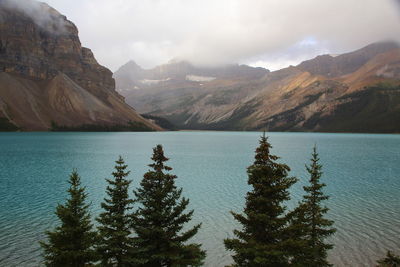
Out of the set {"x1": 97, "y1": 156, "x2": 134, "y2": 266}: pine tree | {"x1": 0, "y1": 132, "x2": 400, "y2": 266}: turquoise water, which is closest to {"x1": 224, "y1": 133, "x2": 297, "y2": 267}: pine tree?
{"x1": 97, "y1": 156, "x2": 134, "y2": 266}: pine tree

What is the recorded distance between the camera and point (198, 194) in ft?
174

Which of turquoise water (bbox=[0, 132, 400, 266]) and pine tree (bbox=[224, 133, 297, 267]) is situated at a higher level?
pine tree (bbox=[224, 133, 297, 267])

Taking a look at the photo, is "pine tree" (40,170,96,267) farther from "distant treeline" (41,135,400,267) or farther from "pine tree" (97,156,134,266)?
"pine tree" (97,156,134,266)

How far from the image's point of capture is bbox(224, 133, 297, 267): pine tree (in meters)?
17.6

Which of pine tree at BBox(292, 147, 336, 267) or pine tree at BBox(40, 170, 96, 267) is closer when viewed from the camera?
pine tree at BBox(40, 170, 96, 267)

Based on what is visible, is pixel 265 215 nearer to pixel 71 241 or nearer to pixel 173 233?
pixel 173 233

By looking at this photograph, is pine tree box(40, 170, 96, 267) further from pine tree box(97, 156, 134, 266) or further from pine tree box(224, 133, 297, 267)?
pine tree box(224, 133, 297, 267)

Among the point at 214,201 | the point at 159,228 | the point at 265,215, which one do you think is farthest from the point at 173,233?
the point at 214,201

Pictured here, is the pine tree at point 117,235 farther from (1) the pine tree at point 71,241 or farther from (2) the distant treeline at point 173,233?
(1) the pine tree at point 71,241

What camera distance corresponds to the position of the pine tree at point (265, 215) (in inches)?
693

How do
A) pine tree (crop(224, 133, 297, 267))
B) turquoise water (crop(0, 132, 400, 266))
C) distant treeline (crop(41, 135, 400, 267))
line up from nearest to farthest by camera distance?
pine tree (crop(224, 133, 297, 267)), distant treeline (crop(41, 135, 400, 267)), turquoise water (crop(0, 132, 400, 266))

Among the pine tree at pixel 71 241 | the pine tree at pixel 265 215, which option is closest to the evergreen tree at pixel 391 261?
the pine tree at pixel 265 215

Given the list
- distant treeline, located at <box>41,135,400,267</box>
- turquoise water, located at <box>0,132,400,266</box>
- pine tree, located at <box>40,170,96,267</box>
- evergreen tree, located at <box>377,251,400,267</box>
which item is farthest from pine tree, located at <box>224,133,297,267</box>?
turquoise water, located at <box>0,132,400,266</box>

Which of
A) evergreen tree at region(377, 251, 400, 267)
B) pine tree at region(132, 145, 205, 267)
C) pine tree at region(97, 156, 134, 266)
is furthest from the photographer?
pine tree at region(97, 156, 134, 266)
